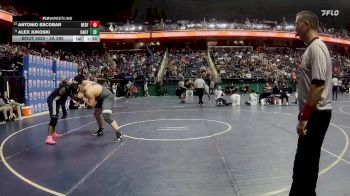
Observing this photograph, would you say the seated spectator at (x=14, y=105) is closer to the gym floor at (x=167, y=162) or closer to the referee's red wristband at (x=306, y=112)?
the gym floor at (x=167, y=162)

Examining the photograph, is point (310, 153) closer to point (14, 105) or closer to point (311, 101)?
point (311, 101)

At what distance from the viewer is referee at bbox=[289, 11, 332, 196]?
9.95ft

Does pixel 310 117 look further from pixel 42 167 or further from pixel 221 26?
pixel 221 26

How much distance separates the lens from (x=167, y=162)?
19.5 ft

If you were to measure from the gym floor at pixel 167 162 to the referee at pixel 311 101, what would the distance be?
1031 mm

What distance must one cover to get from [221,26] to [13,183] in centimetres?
3908

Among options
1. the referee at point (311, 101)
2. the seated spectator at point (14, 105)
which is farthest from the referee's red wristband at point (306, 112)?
the seated spectator at point (14, 105)

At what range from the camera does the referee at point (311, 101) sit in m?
3.03

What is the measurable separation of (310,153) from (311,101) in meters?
0.53

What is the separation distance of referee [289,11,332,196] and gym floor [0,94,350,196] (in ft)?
3.38
